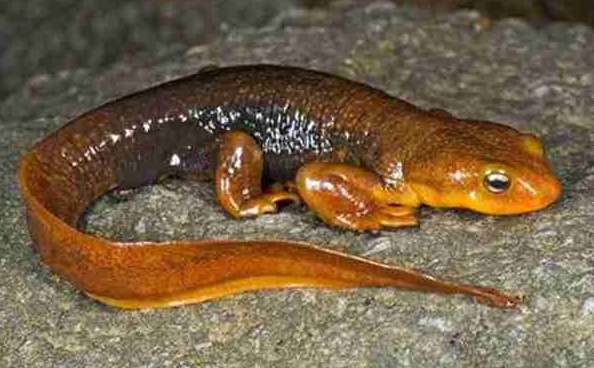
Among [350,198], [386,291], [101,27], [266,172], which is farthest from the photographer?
[101,27]

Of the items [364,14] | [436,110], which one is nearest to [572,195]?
[436,110]

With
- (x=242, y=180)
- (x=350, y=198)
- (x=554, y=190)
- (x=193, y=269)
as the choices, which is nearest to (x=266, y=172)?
(x=242, y=180)

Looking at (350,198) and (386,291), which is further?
(350,198)

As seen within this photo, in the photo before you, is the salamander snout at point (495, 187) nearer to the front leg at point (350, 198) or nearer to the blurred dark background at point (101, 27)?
the front leg at point (350, 198)

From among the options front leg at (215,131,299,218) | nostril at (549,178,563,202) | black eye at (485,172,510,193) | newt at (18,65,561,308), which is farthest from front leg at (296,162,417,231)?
nostril at (549,178,563,202)

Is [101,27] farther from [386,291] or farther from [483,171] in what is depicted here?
[386,291]

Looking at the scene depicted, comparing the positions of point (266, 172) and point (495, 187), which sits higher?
point (495, 187)

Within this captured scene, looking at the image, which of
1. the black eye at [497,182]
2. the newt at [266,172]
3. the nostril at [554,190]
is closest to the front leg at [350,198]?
the newt at [266,172]
